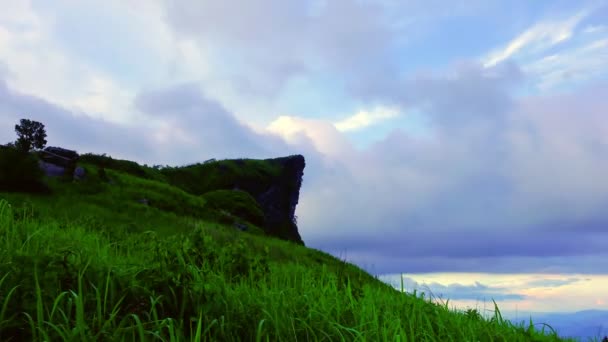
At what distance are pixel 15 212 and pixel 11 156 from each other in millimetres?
11552

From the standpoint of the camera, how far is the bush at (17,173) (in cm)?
2172

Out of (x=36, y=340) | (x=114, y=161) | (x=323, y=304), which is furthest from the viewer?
(x=114, y=161)

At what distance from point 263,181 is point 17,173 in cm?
4010

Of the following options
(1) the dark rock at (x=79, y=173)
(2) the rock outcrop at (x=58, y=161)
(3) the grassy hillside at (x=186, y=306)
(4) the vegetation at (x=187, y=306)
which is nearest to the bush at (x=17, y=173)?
(2) the rock outcrop at (x=58, y=161)

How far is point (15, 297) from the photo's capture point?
15.2 ft

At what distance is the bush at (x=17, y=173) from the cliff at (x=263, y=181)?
92.5 ft

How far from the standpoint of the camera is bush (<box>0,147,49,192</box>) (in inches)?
855

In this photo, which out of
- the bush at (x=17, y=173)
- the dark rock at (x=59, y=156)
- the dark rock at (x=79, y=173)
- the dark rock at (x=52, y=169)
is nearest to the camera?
the bush at (x=17, y=173)

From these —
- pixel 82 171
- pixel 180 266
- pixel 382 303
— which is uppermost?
pixel 82 171

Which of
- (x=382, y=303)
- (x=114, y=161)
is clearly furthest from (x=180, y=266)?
(x=114, y=161)

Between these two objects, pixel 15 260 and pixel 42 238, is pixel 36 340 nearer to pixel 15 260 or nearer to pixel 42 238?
pixel 15 260

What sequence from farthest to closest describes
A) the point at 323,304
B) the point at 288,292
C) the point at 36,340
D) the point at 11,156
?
the point at 11,156 → the point at 288,292 → the point at 323,304 → the point at 36,340

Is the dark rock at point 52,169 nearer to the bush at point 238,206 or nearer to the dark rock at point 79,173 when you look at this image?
the dark rock at point 79,173

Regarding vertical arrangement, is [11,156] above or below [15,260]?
above
